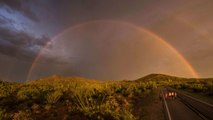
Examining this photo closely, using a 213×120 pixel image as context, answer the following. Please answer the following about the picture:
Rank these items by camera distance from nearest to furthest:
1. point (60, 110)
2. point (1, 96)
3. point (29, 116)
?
1. point (29, 116)
2. point (60, 110)
3. point (1, 96)

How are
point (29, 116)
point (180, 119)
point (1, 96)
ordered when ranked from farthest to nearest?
point (1, 96) < point (29, 116) < point (180, 119)

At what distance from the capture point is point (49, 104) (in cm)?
2055

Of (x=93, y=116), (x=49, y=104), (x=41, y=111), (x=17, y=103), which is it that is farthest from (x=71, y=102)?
(x=93, y=116)

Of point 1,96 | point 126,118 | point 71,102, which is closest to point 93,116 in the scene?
point 126,118

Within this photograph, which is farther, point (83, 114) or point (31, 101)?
point (31, 101)

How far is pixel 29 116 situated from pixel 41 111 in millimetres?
1842

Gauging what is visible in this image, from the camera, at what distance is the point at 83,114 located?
619 inches

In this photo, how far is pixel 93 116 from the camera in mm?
14609

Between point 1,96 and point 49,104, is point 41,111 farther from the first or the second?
point 1,96

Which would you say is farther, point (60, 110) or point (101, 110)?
point (60, 110)

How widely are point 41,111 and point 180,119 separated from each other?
10021 mm

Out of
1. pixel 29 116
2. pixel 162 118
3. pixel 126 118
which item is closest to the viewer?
pixel 126 118

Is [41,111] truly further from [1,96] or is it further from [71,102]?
[1,96]

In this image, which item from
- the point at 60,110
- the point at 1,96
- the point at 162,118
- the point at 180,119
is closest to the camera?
the point at 180,119
